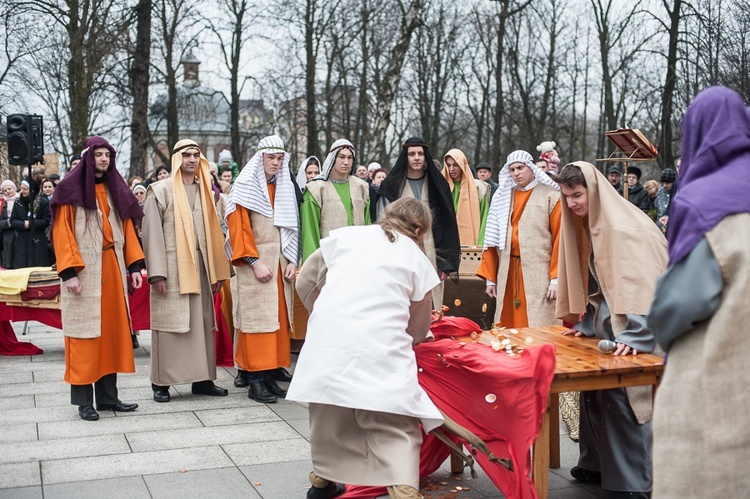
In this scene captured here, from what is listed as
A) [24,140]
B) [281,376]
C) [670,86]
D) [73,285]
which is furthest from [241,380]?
[670,86]

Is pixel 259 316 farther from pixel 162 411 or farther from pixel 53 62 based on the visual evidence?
pixel 53 62

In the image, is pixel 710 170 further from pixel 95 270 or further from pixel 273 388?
pixel 273 388

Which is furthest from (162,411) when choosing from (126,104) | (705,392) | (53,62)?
(53,62)

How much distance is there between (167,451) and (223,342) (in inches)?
124

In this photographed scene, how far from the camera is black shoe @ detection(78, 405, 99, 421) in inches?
263

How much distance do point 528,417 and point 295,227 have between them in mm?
3897

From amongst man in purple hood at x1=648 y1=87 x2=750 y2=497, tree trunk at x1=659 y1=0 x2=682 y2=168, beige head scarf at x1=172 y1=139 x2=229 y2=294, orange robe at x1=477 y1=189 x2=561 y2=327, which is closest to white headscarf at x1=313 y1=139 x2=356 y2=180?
beige head scarf at x1=172 y1=139 x2=229 y2=294

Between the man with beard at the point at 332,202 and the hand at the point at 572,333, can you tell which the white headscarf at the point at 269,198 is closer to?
the man with beard at the point at 332,202

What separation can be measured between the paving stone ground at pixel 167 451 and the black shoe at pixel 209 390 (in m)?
0.10

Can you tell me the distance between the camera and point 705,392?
290 centimetres

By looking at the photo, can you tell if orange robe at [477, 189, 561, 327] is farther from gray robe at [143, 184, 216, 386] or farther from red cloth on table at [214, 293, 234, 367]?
red cloth on table at [214, 293, 234, 367]

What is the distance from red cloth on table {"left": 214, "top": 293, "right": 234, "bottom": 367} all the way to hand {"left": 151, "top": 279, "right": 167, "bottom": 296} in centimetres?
161

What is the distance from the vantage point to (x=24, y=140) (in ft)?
41.3

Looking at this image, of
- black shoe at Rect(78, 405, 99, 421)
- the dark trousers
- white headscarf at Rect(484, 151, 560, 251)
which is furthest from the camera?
white headscarf at Rect(484, 151, 560, 251)
